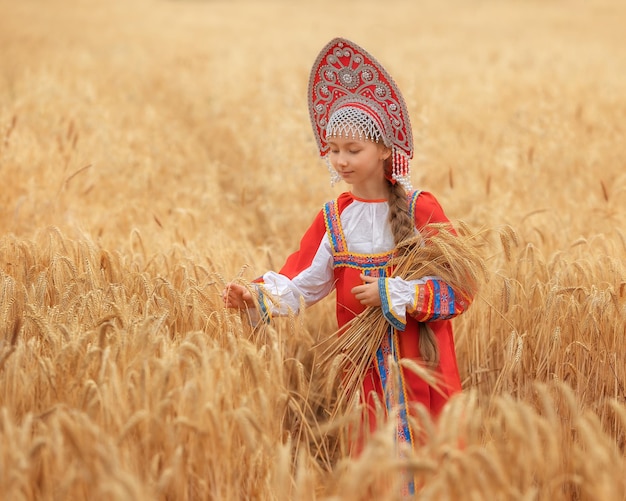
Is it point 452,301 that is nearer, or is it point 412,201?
point 452,301

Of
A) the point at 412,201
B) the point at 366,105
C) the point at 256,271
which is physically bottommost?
the point at 256,271

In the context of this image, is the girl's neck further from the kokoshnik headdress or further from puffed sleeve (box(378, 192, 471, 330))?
puffed sleeve (box(378, 192, 471, 330))

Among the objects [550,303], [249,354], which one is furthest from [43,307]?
[550,303]

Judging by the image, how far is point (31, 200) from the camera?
4117 millimetres

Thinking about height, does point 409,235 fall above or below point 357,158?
below

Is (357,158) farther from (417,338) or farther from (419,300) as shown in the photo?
(417,338)

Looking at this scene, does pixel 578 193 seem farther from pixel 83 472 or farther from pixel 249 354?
pixel 83 472

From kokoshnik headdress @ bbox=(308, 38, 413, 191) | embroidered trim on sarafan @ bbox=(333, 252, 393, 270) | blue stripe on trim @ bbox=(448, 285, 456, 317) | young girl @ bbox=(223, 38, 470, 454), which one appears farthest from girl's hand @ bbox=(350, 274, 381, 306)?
kokoshnik headdress @ bbox=(308, 38, 413, 191)

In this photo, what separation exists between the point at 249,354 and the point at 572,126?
16.4 feet

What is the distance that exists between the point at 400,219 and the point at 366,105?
1.35ft

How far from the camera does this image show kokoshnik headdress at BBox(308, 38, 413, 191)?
2561mm

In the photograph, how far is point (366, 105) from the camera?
102 inches

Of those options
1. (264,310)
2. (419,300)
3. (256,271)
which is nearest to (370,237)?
(419,300)

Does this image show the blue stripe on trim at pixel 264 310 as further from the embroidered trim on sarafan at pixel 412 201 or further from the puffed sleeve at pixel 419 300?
the embroidered trim on sarafan at pixel 412 201
